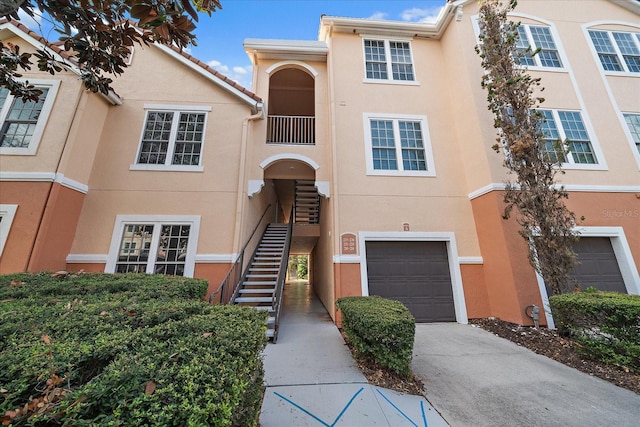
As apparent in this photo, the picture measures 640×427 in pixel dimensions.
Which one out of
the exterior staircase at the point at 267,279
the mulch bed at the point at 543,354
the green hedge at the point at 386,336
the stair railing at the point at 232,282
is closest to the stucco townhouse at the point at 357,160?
the stair railing at the point at 232,282

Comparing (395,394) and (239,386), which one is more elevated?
(239,386)

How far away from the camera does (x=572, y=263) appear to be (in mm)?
5531

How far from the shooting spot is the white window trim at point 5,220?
5.70 m

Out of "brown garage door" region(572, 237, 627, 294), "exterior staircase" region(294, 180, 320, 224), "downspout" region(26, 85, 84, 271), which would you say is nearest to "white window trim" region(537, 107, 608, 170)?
"brown garage door" region(572, 237, 627, 294)

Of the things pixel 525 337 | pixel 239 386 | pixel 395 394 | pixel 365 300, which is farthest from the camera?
pixel 525 337

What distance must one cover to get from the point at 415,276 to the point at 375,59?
783 centimetres

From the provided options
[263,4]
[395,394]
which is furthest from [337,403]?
[263,4]

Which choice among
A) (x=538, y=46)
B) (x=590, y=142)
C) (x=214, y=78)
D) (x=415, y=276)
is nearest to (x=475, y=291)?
(x=415, y=276)

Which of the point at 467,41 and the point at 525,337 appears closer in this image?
the point at 525,337

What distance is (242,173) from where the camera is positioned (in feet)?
24.7

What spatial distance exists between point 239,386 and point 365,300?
3789 mm

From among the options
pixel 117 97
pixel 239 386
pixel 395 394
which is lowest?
pixel 395 394

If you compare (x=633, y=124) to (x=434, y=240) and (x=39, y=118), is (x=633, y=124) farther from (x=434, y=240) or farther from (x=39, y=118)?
(x=39, y=118)

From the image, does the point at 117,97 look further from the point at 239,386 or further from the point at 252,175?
the point at 239,386
